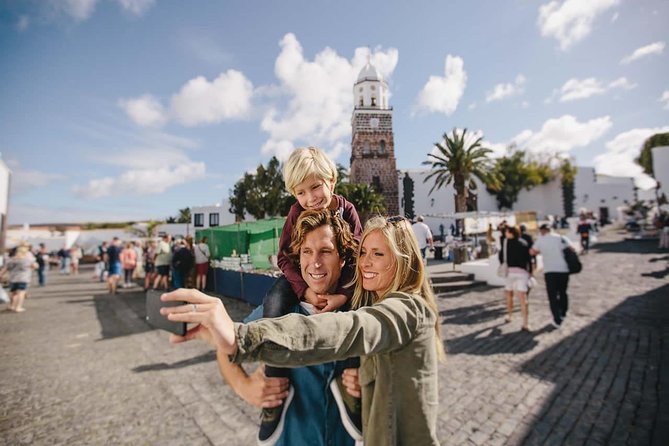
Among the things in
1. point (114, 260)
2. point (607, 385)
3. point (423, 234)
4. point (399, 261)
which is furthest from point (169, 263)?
point (607, 385)

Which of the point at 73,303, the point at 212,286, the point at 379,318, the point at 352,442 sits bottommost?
the point at 73,303

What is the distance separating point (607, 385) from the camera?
439 centimetres

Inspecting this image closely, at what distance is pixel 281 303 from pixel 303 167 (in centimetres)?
66

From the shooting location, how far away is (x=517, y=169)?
45.5m

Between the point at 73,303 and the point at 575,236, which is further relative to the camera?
the point at 575,236

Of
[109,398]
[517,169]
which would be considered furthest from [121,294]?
[517,169]

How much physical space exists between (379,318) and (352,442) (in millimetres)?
768

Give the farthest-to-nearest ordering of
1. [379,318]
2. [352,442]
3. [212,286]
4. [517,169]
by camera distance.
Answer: [517,169] < [212,286] < [352,442] < [379,318]

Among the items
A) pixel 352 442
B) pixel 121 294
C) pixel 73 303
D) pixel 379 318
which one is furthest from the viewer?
pixel 121 294

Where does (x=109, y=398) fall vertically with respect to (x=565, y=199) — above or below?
below

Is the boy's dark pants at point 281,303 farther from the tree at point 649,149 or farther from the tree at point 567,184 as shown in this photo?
the tree at point 567,184

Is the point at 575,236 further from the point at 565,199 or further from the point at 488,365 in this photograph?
the point at 565,199

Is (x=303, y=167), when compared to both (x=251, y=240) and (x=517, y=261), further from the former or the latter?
(x=251, y=240)

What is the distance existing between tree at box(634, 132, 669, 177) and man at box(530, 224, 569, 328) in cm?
3381
